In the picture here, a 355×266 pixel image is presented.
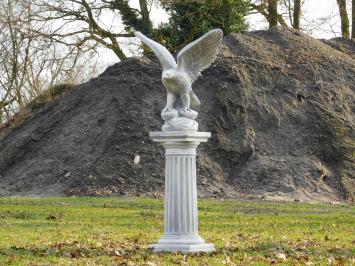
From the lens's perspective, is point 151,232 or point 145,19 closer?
point 151,232

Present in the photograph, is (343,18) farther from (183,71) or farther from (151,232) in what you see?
(183,71)

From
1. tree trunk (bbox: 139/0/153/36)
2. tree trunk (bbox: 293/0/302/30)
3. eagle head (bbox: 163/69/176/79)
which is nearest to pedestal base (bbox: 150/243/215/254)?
eagle head (bbox: 163/69/176/79)

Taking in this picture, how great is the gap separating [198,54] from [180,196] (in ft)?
7.30

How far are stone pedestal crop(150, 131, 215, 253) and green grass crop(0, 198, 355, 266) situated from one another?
33 centimetres

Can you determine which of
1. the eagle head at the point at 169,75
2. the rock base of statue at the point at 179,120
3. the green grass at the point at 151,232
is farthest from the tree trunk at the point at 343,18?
the rock base of statue at the point at 179,120

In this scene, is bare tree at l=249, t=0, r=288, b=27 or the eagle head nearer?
the eagle head

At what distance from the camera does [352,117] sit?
33156 mm

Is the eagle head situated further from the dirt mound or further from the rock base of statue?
the dirt mound

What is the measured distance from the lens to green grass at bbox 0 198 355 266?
11.5 metres

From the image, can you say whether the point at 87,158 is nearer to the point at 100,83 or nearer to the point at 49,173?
the point at 49,173

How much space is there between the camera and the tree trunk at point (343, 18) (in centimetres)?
4216

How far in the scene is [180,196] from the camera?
12.2 m

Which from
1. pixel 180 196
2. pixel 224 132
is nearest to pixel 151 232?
pixel 180 196

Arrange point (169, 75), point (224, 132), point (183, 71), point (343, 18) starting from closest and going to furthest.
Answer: point (169, 75) → point (183, 71) → point (224, 132) → point (343, 18)
